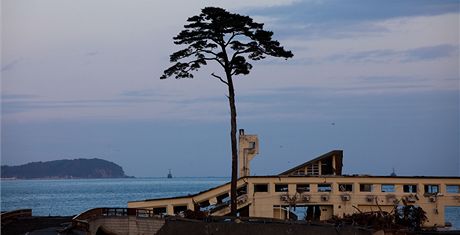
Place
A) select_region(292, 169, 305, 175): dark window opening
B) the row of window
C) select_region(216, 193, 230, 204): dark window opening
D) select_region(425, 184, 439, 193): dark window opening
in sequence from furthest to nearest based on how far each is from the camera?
select_region(292, 169, 305, 175): dark window opening → select_region(425, 184, 439, 193): dark window opening → the row of window → select_region(216, 193, 230, 204): dark window opening

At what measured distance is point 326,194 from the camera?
74.1 m

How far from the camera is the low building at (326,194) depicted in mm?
72375

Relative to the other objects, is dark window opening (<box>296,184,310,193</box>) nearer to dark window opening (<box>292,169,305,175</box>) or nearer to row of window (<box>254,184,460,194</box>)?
row of window (<box>254,184,460,194</box>)

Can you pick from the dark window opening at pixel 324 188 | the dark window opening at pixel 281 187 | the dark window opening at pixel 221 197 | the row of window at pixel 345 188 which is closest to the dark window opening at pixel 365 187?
the row of window at pixel 345 188

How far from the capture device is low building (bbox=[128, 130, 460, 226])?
72375mm

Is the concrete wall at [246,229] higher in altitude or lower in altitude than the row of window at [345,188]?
lower

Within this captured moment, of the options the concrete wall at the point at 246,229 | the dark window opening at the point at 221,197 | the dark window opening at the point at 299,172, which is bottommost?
the concrete wall at the point at 246,229

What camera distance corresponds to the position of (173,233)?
50.0m

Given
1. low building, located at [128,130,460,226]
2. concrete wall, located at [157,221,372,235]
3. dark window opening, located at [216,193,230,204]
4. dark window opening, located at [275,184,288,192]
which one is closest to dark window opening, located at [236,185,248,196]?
low building, located at [128,130,460,226]

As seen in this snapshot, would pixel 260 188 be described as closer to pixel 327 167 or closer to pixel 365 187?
pixel 365 187

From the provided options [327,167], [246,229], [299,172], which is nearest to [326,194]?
[299,172]

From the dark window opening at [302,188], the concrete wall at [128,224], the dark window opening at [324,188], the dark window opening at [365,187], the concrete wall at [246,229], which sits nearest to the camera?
the concrete wall at [246,229]

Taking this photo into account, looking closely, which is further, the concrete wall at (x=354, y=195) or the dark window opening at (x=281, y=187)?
the dark window opening at (x=281, y=187)

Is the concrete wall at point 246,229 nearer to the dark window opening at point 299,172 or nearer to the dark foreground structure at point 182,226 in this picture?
the dark foreground structure at point 182,226
